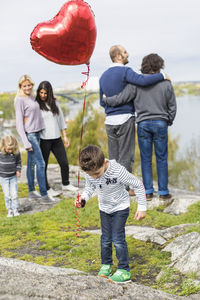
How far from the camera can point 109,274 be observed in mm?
3410

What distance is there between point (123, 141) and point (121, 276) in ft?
8.34

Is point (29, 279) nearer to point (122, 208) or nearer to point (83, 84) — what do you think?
point (122, 208)

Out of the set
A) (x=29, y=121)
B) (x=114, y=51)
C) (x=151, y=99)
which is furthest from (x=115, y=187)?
(x=29, y=121)

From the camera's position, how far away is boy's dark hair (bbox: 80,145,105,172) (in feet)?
9.89

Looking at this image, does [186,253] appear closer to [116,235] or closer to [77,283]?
[116,235]

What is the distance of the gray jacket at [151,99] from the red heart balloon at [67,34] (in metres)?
1.33

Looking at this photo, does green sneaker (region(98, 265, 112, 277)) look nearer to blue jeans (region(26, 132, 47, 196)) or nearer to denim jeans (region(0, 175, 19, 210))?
denim jeans (region(0, 175, 19, 210))

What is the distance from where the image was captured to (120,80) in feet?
17.4

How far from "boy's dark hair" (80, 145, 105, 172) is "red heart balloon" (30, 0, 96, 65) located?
1431 millimetres

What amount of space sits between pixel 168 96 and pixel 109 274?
2.81 m

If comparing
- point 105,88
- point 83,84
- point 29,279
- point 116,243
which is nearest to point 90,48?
point 83,84

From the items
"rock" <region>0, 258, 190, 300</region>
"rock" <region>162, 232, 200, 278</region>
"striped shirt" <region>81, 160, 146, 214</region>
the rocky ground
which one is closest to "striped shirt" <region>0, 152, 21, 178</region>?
the rocky ground

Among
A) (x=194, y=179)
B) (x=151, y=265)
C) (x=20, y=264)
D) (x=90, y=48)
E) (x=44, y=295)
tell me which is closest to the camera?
(x=44, y=295)

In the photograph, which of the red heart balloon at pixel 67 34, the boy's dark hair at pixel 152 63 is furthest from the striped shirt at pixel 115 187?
the boy's dark hair at pixel 152 63
